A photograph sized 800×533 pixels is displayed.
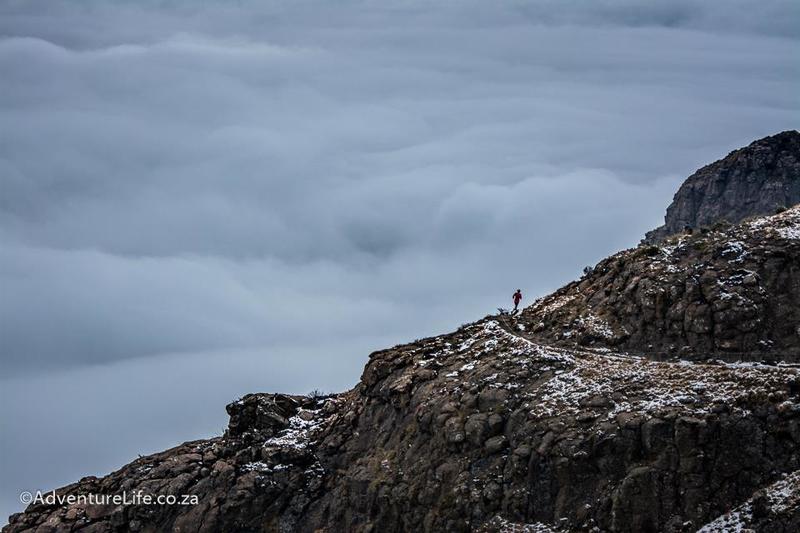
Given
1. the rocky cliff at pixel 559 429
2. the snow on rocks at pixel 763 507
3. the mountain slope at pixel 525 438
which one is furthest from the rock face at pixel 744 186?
the snow on rocks at pixel 763 507

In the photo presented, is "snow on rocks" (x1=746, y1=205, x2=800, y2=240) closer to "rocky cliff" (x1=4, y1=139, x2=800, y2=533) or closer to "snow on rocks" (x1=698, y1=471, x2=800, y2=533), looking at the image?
"rocky cliff" (x1=4, y1=139, x2=800, y2=533)

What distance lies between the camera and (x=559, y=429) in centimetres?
4447

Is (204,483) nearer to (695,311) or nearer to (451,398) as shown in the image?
(451,398)

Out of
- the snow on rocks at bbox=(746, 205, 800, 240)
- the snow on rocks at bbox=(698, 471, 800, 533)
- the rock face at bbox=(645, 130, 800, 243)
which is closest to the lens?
the snow on rocks at bbox=(698, 471, 800, 533)

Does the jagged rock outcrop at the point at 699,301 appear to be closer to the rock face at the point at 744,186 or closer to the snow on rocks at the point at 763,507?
the snow on rocks at the point at 763,507

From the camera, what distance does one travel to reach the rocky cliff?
40375mm

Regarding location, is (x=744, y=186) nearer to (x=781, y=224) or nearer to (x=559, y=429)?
(x=781, y=224)

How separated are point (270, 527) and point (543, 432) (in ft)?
56.0

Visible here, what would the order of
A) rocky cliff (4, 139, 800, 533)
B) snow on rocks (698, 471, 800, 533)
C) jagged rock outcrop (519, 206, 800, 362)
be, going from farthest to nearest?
1. jagged rock outcrop (519, 206, 800, 362)
2. rocky cliff (4, 139, 800, 533)
3. snow on rocks (698, 471, 800, 533)

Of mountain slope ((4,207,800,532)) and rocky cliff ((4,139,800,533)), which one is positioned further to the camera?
mountain slope ((4,207,800,532))

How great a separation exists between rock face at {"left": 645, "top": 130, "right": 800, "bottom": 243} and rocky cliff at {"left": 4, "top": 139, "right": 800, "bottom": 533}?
4960 centimetres

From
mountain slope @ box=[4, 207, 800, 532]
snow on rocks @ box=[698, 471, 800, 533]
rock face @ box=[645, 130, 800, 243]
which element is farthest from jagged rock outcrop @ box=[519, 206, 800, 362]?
rock face @ box=[645, 130, 800, 243]

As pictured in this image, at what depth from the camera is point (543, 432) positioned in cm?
4484

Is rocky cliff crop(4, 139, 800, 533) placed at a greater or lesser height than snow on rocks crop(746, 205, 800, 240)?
lesser
